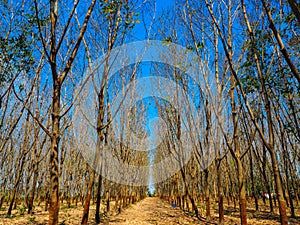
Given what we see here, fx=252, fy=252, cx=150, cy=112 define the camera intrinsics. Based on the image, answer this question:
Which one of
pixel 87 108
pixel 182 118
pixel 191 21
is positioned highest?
pixel 191 21

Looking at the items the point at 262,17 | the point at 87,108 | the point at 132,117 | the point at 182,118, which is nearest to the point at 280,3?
the point at 262,17

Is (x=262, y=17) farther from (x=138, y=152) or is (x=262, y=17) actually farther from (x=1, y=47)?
(x=138, y=152)

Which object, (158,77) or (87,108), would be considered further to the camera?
(87,108)

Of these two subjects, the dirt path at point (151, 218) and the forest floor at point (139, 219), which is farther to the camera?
the dirt path at point (151, 218)

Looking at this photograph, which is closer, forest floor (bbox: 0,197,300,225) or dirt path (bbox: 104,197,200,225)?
forest floor (bbox: 0,197,300,225)

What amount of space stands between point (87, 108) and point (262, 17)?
1055cm

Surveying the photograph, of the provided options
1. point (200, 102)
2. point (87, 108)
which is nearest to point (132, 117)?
point (87, 108)

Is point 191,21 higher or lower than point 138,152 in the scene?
higher

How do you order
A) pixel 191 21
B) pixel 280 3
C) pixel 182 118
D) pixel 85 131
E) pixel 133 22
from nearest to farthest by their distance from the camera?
1. pixel 280 3
2. pixel 133 22
3. pixel 191 21
4. pixel 182 118
5. pixel 85 131

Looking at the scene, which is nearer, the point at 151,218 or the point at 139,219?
the point at 139,219

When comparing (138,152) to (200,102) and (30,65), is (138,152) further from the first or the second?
(30,65)

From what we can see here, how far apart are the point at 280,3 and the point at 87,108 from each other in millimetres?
11177

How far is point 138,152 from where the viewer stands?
24.6 m

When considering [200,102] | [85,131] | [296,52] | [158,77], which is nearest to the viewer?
[296,52]
